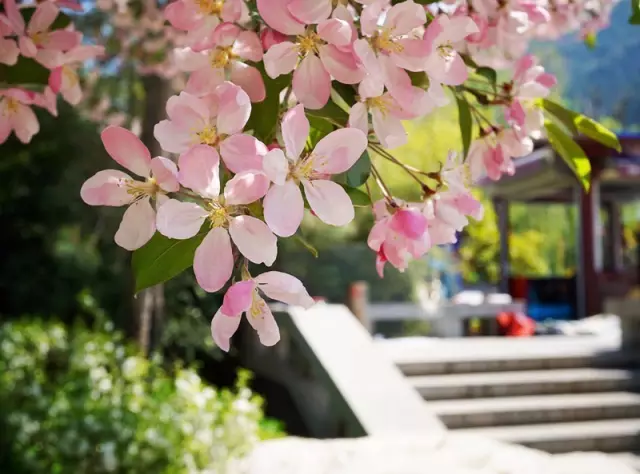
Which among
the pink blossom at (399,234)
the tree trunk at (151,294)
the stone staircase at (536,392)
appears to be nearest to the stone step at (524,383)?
the stone staircase at (536,392)

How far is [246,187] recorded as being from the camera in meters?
0.73

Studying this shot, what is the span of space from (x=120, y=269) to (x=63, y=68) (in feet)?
21.9

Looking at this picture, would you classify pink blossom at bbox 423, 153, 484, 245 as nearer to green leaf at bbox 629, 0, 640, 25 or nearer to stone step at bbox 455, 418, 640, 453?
green leaf at bbox 629, 0, 640, 25

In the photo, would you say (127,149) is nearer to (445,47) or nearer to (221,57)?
(221,57)

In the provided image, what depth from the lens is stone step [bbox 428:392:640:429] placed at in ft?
14.3

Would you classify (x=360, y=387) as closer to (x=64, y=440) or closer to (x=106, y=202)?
(x=64, y=440)

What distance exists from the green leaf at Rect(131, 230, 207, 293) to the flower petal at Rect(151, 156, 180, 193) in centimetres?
6

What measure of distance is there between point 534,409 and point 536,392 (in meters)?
0.38

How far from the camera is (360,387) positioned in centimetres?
398

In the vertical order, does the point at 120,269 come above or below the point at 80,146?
below

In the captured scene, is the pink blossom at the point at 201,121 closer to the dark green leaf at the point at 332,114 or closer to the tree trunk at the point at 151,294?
the dark green leaf at the point at 332,114

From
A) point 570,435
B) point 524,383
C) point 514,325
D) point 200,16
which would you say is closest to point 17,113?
point 200,16

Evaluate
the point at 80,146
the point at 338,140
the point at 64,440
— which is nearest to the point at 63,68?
the point at 338,140

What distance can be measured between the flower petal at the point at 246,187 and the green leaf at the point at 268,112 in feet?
0.51
